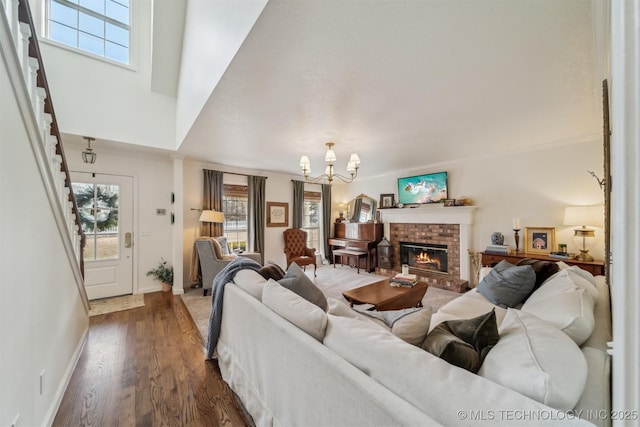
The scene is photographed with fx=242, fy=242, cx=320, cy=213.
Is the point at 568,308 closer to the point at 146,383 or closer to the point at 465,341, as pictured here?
the point at 465,341

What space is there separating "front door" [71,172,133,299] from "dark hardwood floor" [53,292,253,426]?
48.9 inches

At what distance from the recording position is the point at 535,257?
11.4 feet

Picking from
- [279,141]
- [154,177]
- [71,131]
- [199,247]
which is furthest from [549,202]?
[71,131]

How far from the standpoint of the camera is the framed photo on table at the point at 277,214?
5.48 m

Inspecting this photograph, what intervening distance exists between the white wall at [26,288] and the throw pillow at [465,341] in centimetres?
184

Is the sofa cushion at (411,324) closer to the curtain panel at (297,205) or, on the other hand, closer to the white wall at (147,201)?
the white wall at (147,201)

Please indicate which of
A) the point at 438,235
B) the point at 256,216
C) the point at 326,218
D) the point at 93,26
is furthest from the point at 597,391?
the point at 93,26

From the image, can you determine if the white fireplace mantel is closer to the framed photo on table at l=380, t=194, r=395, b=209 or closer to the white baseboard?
the framed photo on table at l=380, t=194, r=395, b=209

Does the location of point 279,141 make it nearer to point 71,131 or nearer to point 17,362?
point 71,131

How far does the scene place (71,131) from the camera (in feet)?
10.3

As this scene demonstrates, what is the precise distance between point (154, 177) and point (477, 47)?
15.5ft

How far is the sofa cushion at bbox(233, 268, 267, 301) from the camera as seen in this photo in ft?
5.82

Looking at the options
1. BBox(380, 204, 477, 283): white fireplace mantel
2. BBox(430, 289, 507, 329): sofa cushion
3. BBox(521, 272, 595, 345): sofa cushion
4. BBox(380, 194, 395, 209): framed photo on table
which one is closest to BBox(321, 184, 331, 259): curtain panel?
BBox(380, 194, 395, 209): framed photo on table

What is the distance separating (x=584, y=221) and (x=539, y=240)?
0.62 m
